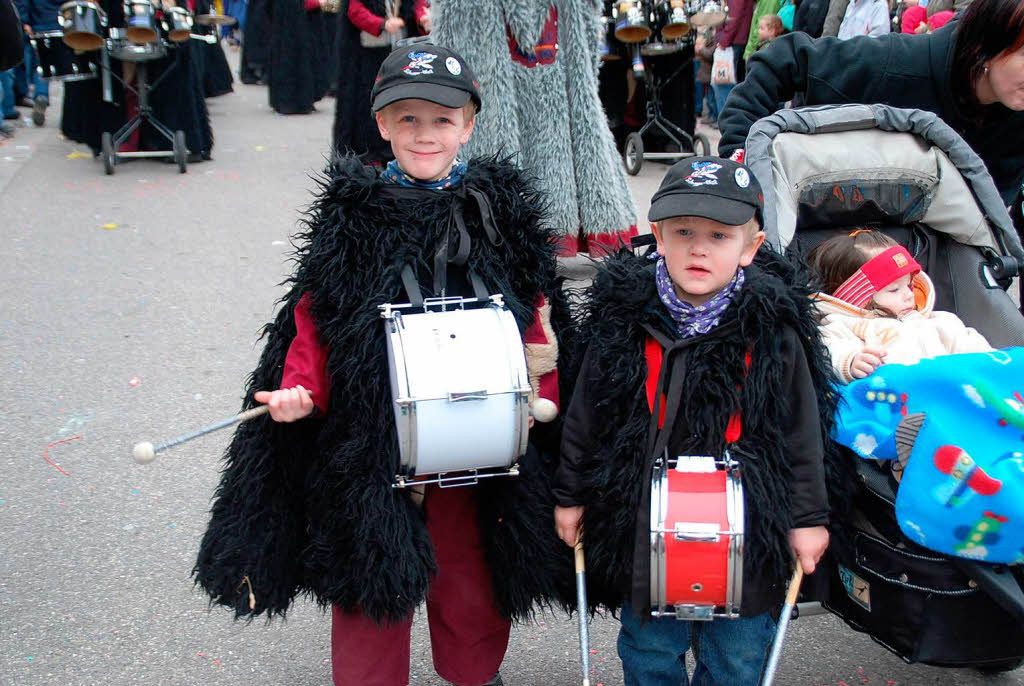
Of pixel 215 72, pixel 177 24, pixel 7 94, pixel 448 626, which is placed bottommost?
pixel 7 94

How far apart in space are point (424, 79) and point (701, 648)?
142 cm

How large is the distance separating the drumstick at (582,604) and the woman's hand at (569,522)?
0.02 m

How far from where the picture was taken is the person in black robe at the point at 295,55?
11.2 metres

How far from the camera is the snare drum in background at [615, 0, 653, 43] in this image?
8.13m

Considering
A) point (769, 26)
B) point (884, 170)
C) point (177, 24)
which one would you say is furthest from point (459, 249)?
point (769, 26)

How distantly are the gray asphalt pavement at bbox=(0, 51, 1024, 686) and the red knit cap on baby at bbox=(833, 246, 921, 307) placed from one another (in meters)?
1.05

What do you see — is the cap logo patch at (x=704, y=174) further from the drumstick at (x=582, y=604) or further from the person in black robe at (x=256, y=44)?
the person in black robe at (x=256, y=44)

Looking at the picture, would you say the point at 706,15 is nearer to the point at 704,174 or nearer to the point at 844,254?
the point at 844,254

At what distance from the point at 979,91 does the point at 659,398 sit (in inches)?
62.3

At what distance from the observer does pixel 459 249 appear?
227cm

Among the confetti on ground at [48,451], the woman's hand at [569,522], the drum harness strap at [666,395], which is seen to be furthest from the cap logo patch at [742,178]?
the confetti on ground at [48,451]

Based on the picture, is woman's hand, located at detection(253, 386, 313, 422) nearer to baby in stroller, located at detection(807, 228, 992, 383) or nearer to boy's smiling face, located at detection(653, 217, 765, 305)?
boy's smiling face, located at detection(653, 217, 765, 305)

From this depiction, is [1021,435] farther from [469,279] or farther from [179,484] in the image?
[179,484]

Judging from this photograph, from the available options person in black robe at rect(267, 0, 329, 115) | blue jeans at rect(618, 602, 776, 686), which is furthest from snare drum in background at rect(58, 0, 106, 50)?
blue jeans at rect(618, 602, 776, 686)
